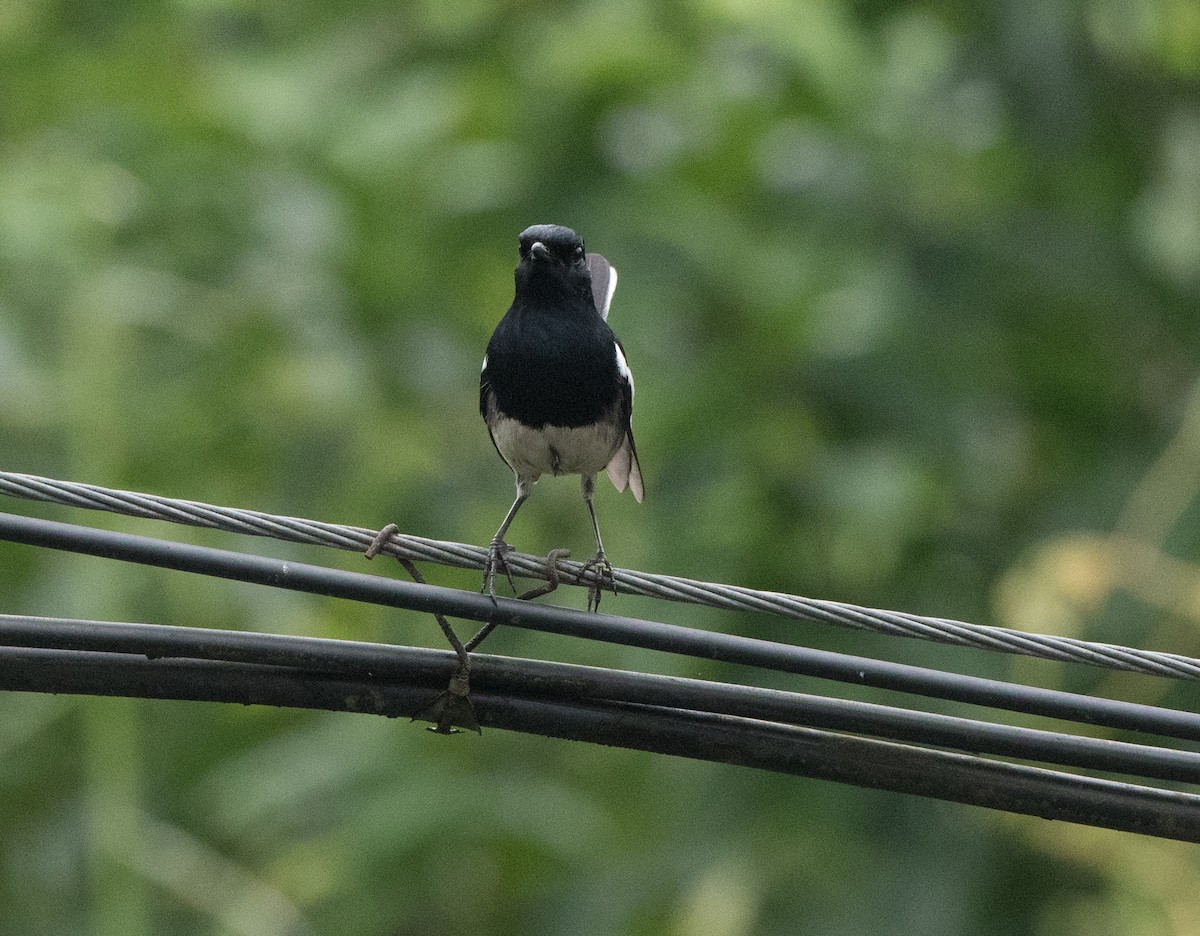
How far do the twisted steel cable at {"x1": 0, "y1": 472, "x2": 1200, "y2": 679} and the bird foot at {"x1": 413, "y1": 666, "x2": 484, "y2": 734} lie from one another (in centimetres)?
25

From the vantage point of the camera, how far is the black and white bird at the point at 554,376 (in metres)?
4.93

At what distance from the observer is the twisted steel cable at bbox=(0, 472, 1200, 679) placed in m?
2.95

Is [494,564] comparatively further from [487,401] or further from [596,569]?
[487,401]

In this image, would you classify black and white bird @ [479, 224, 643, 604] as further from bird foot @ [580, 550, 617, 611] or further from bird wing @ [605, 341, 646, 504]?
bird foot @ [580, 550, 617, 611]

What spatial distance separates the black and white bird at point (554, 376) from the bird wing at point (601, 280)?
33 centimetres

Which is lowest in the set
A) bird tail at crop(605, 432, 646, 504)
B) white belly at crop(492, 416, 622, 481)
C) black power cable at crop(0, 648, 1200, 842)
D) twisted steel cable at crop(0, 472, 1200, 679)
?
black power cable at crop(0, 648, 1200, 842)

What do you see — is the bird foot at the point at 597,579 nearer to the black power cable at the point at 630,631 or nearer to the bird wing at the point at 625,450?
the black power cable at the point at 630,631

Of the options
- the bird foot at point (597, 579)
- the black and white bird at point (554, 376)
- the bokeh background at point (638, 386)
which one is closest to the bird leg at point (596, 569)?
the bird foot at point (597, 579)

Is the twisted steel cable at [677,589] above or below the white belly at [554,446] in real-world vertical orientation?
below

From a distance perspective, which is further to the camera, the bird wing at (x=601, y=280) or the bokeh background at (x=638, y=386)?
the bokeh background at (x=638, y=386)

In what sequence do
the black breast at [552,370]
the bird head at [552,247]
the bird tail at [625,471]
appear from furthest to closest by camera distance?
the bird tail at [625,471]
the bird head at [552,247]
the black breast at [552,370]

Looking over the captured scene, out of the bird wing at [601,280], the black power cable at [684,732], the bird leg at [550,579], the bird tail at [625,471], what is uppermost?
the bird wing at [601,280]

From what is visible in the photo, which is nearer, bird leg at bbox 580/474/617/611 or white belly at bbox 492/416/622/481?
bird leg at bbox 580/474/617/611

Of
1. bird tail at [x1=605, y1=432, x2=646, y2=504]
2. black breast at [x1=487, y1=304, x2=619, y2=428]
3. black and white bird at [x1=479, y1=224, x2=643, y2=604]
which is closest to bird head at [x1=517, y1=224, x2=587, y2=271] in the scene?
black and white bird at [x1=479, y1=224, x2=643, y2=604]
